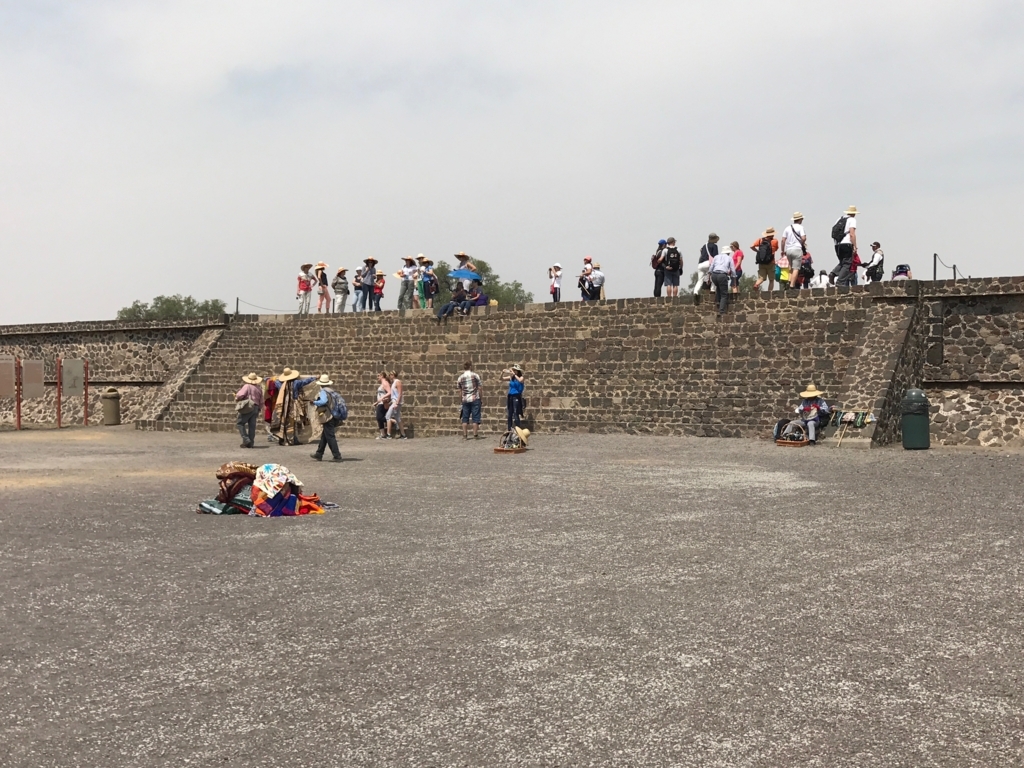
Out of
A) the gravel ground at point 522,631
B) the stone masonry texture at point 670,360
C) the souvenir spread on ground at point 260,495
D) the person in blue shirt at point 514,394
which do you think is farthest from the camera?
the person in blue shirt at point 514,394

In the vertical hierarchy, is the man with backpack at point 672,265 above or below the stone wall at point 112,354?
above

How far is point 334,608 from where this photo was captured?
580 centimetres

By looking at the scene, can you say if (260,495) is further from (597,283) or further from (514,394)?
(597,283)

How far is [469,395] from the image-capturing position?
19.2 meters

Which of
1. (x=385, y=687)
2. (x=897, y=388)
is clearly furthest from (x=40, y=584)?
(x=897, y=388)

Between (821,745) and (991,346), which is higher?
(991,346)

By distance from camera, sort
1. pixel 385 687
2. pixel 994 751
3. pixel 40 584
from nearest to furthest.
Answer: pixel 994 751, pixel 385 687, pixel 40 584

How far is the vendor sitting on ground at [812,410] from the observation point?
16469 millimetres

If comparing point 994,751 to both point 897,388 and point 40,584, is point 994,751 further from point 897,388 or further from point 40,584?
point 897,388

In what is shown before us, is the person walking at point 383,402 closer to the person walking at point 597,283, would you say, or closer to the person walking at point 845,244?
the person walking at point 597,283

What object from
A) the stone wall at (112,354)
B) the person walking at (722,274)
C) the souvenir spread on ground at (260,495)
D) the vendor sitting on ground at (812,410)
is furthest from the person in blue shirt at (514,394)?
the stone wall at (112,354)

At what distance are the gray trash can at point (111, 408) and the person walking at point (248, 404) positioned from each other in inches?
409

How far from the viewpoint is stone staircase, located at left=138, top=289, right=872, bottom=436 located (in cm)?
1848

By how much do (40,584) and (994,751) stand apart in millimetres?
5393
